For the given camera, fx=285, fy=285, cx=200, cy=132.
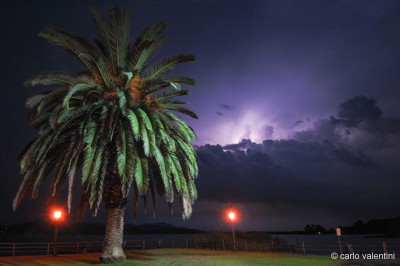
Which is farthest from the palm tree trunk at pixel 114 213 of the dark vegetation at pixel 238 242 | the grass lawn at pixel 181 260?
the dark vegetation at pixel 238 242

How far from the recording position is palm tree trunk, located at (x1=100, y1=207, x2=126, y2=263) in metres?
15.6

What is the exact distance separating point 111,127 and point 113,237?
643 centimetres

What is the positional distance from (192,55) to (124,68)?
3.85 m

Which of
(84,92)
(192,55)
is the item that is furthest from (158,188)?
(192,55)

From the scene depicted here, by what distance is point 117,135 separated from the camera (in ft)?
48.4

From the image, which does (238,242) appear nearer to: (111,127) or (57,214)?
(57,214)

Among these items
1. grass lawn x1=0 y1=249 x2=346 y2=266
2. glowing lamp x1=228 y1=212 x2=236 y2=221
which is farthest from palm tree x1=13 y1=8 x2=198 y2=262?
glowing lamp x1=228 y1=212 x2=236 y2=221

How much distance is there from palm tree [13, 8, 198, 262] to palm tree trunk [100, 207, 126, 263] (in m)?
0.05

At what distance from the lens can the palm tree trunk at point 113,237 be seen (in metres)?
15.6

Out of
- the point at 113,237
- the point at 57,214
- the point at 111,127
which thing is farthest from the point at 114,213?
the point at 57,214

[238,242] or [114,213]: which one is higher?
[114,213]

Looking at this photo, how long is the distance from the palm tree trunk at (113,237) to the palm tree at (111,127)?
2.0 inches

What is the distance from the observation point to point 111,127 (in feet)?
45.8

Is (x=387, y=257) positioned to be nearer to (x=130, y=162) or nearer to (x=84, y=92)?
(x=130, y=162)
